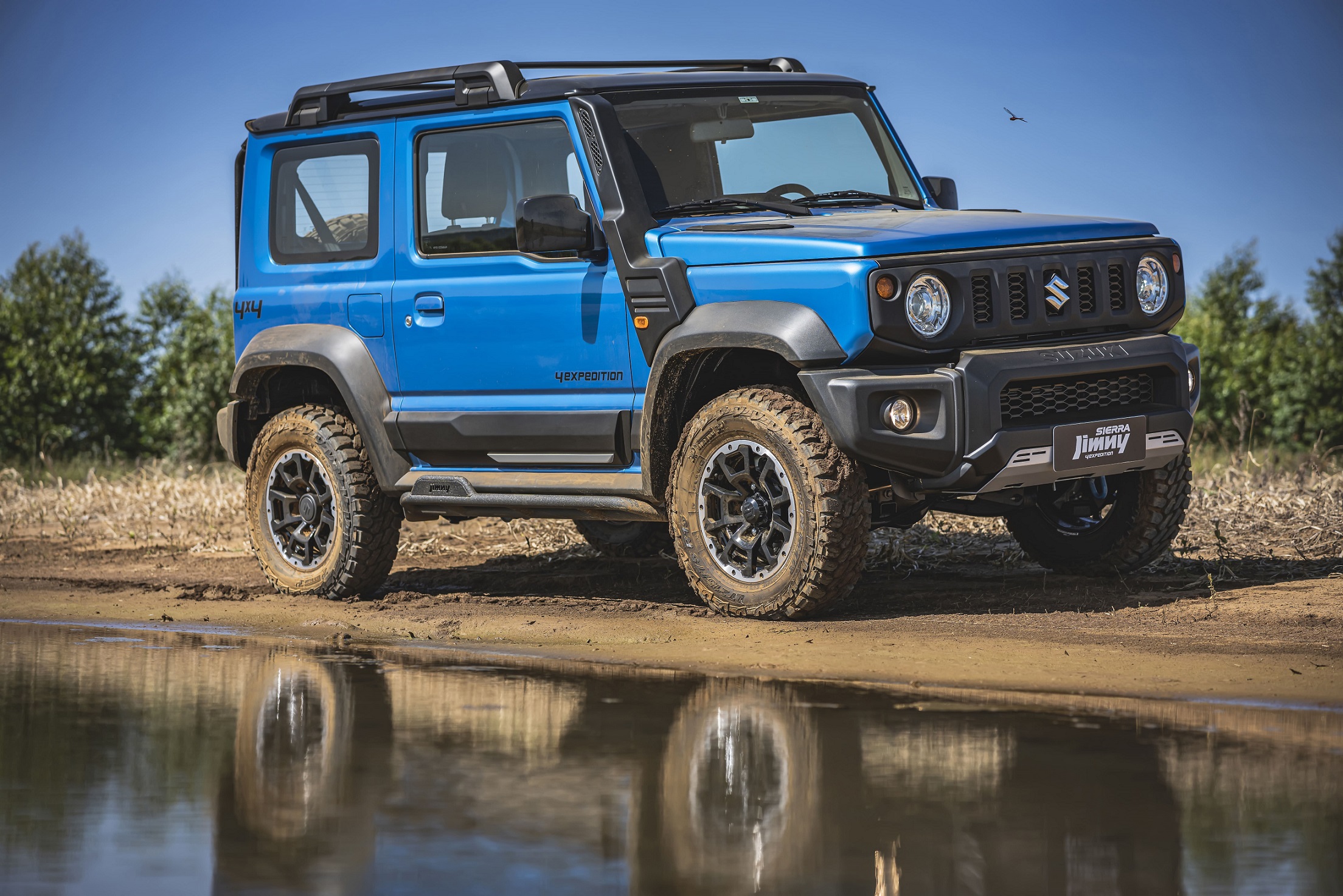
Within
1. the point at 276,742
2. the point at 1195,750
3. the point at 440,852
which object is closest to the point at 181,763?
the point at 276,742

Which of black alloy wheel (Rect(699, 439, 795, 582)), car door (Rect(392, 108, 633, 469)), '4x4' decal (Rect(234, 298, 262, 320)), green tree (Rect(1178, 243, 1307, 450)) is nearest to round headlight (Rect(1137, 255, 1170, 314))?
black alloy wheel (Rect(699, 439, 795, 582))

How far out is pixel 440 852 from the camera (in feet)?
11.6

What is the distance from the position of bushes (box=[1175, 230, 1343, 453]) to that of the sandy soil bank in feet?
123

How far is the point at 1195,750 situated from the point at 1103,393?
2711 millimetres

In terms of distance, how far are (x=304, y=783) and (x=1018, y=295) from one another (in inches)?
146

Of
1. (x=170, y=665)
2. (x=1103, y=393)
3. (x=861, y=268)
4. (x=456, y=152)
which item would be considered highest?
(x=456, y=152)

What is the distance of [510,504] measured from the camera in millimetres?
7684

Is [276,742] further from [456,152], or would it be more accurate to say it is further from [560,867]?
[456,152]

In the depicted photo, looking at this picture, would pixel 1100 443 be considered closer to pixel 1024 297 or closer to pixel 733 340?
pixel 1024 297

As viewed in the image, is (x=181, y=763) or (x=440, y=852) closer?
(x=440, y=852)

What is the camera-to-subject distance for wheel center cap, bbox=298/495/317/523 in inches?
332

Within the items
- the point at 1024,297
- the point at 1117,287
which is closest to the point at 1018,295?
the point at 1024,297

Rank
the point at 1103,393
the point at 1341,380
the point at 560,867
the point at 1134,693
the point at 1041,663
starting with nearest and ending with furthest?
the point at 560,867
the point at 1134,693
the point at 1041,663
the point at 1103,393
the point at 1341,380

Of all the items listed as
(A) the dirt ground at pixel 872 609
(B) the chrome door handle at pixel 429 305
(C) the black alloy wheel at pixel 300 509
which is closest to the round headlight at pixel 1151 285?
(A) the dirt ground at pixel 872 609
